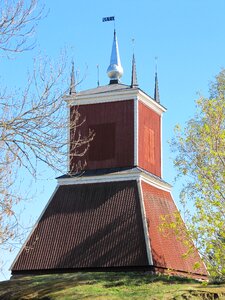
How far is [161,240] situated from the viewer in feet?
100

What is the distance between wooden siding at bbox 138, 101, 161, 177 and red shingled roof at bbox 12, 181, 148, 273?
254cm

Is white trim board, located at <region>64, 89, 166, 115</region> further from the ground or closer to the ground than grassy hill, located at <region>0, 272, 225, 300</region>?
further from the ground

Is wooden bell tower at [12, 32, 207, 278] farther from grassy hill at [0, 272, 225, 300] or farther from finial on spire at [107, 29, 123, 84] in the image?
grassy hill at [0, 272, 225, 300]

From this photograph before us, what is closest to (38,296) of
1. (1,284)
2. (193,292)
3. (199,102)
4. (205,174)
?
(1,284)

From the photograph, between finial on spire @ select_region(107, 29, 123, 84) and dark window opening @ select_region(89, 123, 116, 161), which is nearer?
dark window opening @ select_region(89, 123, 116, 161)

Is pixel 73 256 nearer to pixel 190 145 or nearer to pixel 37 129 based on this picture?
pixel 190 145

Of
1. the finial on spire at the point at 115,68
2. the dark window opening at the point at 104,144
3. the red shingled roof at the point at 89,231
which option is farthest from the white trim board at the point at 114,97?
the red shingled roof at the point at 89,231

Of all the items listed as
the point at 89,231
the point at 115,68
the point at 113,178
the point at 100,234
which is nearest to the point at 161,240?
the point at 100,234

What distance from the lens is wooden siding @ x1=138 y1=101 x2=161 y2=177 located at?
34.1m

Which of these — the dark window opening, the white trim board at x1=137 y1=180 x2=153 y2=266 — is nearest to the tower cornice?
the dark window opening

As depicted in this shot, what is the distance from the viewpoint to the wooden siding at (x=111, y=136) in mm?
33625

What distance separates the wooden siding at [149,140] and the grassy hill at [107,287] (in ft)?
24.9

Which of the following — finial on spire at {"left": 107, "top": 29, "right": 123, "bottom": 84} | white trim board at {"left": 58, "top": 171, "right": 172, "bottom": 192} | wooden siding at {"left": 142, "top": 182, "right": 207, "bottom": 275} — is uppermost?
finial on spire at {"left": 107, "top": 29, "right": 123, "bottom": 84}

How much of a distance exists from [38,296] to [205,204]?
721 centimetres
